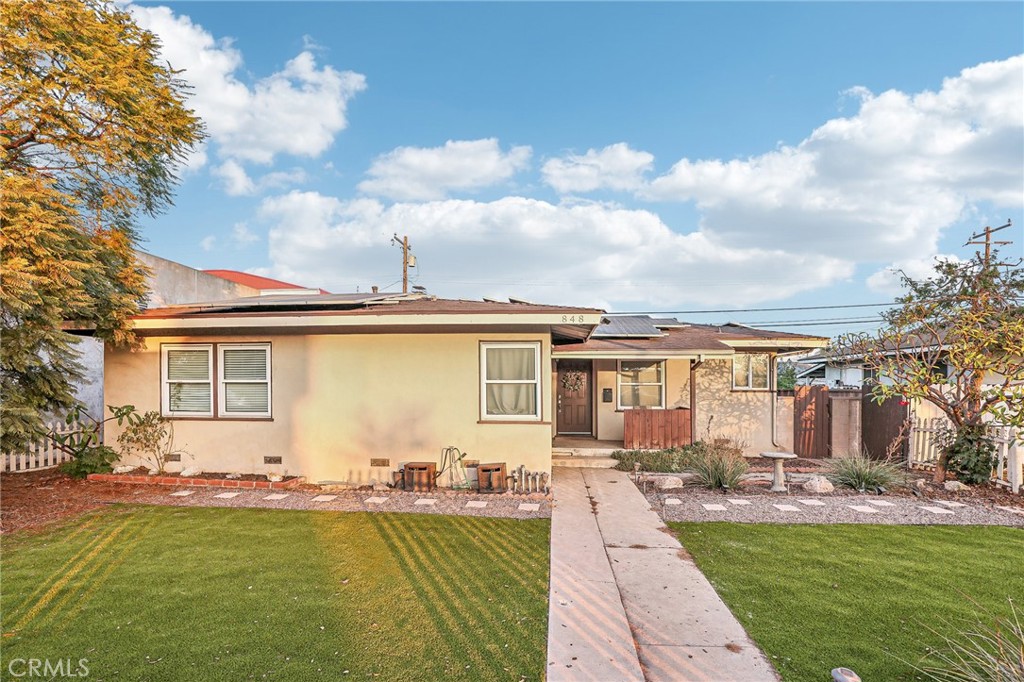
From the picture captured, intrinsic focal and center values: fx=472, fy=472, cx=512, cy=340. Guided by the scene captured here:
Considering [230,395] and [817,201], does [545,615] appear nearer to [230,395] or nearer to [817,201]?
[230,395]

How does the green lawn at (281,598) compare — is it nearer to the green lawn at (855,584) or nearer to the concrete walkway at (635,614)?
the concrete walkway at (635,614)

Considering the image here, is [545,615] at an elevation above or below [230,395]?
below

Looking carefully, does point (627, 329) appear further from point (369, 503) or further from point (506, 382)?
→ point (369, 503)

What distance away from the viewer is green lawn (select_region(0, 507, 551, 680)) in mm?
3107

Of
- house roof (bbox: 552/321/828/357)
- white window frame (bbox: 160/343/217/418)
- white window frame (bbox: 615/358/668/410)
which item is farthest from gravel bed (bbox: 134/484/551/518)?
white window frame (bbox: 615/358/668/410)

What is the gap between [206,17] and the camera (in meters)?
10.4

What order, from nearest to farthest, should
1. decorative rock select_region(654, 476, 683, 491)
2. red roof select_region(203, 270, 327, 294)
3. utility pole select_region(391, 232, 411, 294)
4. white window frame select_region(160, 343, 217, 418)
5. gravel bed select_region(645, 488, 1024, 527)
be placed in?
gravel bed select_region(645, 488, 1024, 527), decorative rock select_region(654, 476, 683, 491), white window frame select_region(160, 343, 217, 418), utility pole select_region(391, 232, 411, 294), red roof select_region(203, 270, 327, 294)

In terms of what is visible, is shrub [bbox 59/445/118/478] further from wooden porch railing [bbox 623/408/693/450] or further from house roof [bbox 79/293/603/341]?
wooden porch railing [bbox 623/408/693/450]

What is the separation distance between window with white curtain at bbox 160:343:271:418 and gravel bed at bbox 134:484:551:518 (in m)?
1.46

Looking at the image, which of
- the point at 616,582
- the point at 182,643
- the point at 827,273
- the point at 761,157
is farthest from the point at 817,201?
the point at 182,643

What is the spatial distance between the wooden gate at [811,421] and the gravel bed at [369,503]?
316 inches

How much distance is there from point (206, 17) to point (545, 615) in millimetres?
13461

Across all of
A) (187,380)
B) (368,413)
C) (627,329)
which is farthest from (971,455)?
(187,380)

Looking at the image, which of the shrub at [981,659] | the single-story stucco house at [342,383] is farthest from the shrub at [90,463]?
the shrub at [981,659]
